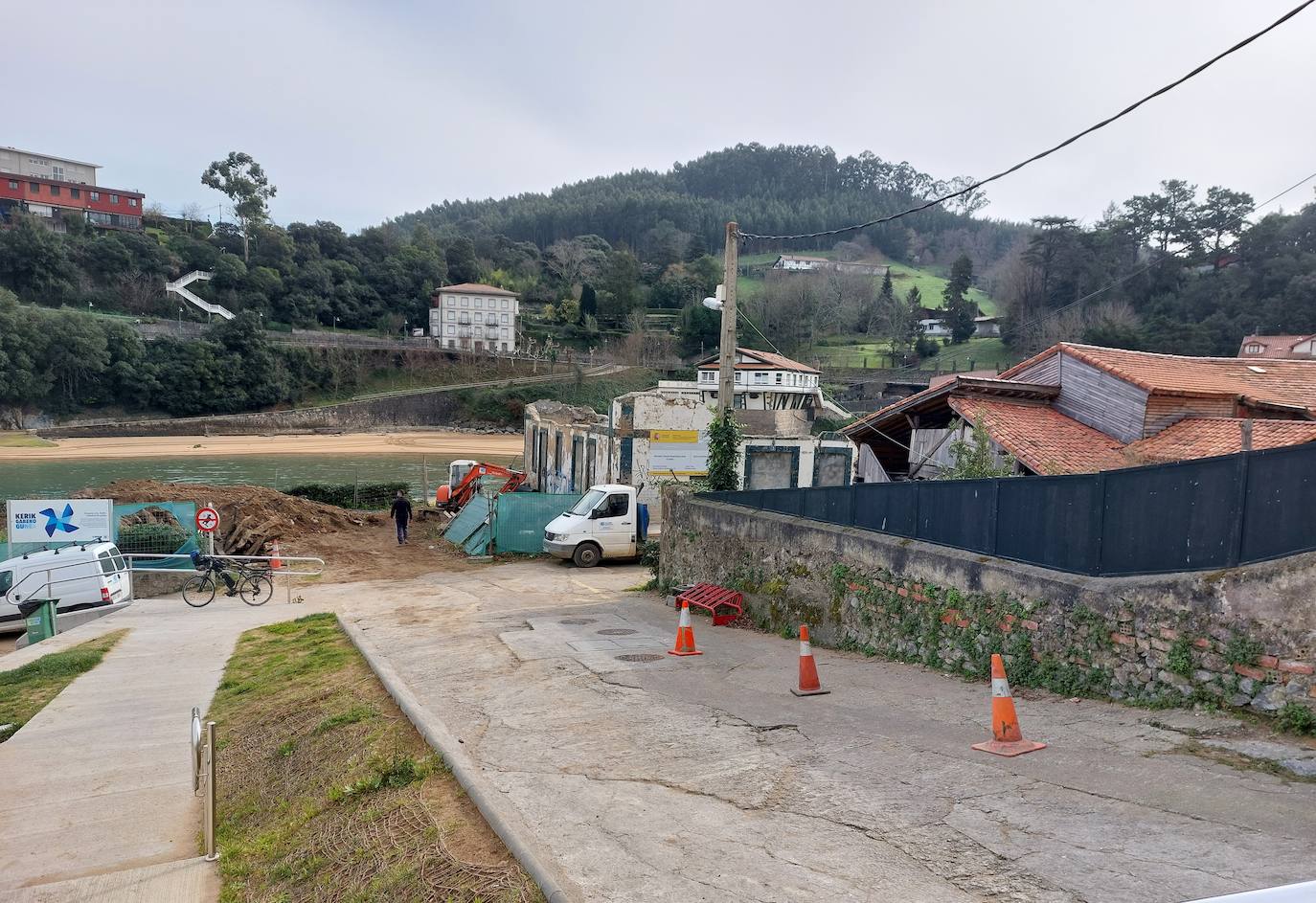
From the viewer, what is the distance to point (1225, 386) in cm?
1636

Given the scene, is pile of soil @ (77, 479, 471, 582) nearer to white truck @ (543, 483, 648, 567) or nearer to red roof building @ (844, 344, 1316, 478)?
white truck @ (543, 483, 648, 567)

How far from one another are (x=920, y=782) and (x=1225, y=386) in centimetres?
1496

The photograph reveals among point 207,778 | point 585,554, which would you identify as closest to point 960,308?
point 585,554

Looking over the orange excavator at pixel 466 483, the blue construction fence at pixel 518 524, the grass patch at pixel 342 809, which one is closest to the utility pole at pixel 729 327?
the blue construction fence at pixel 518 524

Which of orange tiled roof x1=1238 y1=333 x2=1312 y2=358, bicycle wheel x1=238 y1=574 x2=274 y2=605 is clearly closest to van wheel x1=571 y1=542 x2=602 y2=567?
bicycle wheel x1=238 y1=574 x2=274 y2=605

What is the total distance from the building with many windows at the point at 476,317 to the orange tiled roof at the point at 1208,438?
96.7 metres

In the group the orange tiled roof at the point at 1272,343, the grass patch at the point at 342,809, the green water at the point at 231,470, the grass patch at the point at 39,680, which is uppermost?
the orange tiled roof at the point at 1272,343

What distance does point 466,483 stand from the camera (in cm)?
3053

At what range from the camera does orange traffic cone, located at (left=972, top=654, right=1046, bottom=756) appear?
19.6 ft

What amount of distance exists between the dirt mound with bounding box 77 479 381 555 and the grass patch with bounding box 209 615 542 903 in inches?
624

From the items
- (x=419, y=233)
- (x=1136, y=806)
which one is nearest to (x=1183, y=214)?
(x=1136, y=806)

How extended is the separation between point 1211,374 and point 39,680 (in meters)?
22.1

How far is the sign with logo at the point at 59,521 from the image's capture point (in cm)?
1795

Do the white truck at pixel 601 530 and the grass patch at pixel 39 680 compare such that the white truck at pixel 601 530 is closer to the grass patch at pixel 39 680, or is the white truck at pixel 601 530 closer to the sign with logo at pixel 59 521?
the grass patch at pixel 39 680
